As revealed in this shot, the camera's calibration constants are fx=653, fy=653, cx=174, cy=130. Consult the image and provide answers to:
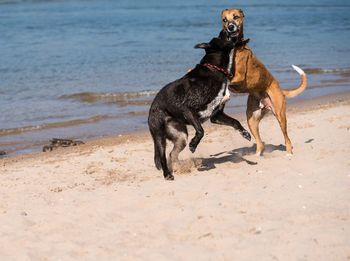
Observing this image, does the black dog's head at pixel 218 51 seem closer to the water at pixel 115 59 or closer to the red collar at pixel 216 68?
the red collar at pixel 216 68

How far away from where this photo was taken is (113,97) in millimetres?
13195

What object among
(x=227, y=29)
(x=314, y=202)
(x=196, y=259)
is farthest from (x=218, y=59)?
(x=196, y=259)

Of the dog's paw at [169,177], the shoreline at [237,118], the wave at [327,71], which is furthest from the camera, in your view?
the wave at [327,71]

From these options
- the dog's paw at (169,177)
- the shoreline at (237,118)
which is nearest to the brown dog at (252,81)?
the dog's paw at (169,177)

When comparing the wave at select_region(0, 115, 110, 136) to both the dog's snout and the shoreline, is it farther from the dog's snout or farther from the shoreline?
the dog's snout

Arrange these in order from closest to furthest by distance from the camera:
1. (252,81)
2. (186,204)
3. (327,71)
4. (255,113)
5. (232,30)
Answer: (186,204) → (232,30) → (252,81) → (255,113) → (327,71)

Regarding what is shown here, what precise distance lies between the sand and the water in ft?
9.27

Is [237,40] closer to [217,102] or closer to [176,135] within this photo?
[217,102]

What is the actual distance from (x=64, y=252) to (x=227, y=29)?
3.32 metres

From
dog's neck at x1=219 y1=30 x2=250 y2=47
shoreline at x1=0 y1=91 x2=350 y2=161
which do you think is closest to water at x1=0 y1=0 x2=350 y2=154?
shoreline at x1=0 y1=91 x2=350 y2=161

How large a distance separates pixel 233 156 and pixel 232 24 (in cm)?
161

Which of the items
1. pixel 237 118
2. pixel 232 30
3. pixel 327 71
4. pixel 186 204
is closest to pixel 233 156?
pixel 232 30

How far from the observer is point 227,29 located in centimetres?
711

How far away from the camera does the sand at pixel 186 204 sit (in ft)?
15.7
